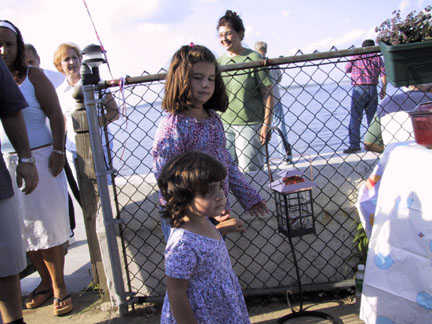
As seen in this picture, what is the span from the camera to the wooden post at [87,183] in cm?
301

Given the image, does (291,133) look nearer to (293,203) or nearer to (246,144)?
(246,144)

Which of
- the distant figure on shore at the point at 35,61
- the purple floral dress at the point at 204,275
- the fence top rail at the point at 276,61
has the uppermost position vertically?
the distant figure on shore at the point at 35,61

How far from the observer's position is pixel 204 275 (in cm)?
172

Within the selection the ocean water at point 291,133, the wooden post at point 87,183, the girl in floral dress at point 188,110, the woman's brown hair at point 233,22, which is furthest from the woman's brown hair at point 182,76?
the woman's brown hair at point 233,22

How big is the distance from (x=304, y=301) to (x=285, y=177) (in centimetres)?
106

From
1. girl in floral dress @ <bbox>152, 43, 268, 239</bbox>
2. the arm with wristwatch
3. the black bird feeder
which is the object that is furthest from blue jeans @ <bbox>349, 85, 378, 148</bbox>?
the arm with wristwatch

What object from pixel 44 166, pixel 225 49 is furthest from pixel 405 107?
pixel 44 166

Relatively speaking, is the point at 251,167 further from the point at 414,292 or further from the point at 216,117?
the point at 414,292

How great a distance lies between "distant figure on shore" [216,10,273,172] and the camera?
11.8 feet

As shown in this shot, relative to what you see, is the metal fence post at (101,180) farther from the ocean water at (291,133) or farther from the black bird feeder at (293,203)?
the black bird feeder at (293,203)

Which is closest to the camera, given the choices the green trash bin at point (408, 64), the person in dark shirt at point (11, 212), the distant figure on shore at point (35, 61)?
the person in dark shirt at point (11, 212)

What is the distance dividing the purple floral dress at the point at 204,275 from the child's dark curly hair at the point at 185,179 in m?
0.09

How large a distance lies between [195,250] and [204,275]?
0.39 feet

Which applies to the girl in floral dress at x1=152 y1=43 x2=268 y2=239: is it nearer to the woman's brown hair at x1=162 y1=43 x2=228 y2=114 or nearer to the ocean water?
the woman's brown hair at x1=162 y1=43 x2=228 y2=114
